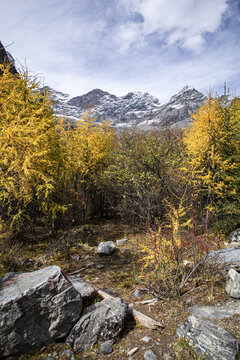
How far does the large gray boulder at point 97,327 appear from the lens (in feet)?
8.35

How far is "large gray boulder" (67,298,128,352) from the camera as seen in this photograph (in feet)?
8.35

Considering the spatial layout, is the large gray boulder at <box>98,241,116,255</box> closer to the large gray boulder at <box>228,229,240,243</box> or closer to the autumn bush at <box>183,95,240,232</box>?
the autumn bush at <box>183,95,240,232</box>

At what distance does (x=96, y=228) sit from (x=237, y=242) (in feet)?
20.4

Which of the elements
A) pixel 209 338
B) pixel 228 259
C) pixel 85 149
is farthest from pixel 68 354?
pixel 85 149

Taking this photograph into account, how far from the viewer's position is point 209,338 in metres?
2.26

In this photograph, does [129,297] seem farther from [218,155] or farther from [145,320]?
[218,155]

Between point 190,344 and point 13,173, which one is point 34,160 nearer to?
point 13,173

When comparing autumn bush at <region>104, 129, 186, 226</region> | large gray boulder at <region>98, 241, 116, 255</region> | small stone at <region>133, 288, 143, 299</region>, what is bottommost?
large gray boulder at <region>98, 241, 116, 255</region>

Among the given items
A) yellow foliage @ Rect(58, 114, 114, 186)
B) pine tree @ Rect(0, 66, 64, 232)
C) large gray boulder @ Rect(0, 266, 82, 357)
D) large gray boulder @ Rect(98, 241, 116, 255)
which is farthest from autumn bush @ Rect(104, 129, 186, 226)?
large gray boulder @ Rect(0, 266, 82, 357)

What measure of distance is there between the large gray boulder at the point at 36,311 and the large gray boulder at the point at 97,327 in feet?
0.44

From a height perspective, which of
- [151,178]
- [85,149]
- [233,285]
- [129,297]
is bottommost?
[129,297]

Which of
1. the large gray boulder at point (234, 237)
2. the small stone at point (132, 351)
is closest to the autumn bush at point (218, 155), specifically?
the large gray boulder at point (234, 237)

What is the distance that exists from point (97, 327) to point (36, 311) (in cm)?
91

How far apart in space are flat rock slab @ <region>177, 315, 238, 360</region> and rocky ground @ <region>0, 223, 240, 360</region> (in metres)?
0.10
